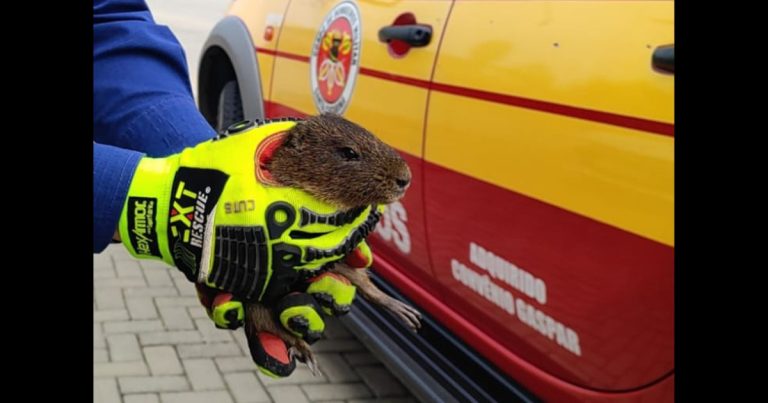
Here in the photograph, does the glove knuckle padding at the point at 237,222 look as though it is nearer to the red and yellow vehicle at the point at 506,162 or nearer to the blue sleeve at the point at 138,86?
the blue sleeve at the point at 138,86

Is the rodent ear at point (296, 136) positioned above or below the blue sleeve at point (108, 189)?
above

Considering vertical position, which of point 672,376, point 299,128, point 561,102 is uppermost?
point 299,128

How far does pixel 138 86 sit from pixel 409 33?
45.1 inches

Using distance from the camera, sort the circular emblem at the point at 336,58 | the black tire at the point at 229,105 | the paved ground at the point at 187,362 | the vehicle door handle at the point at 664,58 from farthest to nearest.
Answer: the paved ground at the point at 187,362 < the black tire at the point at 229,105 < the circular emblem at the point at 336,58 < the vehicle door handle at the point at 664,58

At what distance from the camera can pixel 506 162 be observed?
1.66 meters

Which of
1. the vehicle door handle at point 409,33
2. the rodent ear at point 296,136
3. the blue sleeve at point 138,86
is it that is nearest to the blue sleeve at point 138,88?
the blue sleeve at point 138,86

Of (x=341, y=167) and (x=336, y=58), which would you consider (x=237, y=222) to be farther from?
(x=336, y=58)

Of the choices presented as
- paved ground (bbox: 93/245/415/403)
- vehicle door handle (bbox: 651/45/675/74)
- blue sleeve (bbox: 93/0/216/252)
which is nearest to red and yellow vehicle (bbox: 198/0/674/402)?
vehicle door handle (bbox: 651/45/675/74)

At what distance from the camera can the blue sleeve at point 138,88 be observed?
797mm

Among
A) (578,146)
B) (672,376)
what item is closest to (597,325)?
(672,376)
